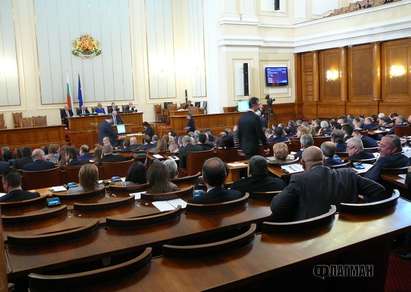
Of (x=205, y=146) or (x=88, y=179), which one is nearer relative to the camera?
(x=88, y=179)

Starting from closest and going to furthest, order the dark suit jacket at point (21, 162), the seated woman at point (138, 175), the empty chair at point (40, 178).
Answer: the seated woman at point (138, 175) → the empty chair at point (40, 178) → the dark suit jacket at point (21, 162)

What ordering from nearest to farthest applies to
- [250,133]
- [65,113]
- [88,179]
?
[88,179] < [250,133] < [65,113]

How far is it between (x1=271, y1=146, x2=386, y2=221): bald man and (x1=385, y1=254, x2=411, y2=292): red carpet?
808mm

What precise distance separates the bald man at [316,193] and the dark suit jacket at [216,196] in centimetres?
46

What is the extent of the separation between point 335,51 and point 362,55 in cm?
124

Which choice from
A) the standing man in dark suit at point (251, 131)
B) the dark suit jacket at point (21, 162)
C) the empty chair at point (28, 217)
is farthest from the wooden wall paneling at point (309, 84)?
the empty chair at point (28, 217)

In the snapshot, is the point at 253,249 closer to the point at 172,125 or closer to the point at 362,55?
the point at 172,125

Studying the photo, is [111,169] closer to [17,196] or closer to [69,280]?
[17,196]

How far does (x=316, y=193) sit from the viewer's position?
10.2 ft

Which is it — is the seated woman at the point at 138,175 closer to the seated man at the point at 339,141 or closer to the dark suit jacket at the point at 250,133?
the dark suit jacket at the point at 250,133

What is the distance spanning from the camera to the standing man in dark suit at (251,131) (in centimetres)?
669

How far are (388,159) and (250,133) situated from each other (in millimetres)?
2530

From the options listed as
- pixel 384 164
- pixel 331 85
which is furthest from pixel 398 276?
pixel 331 85

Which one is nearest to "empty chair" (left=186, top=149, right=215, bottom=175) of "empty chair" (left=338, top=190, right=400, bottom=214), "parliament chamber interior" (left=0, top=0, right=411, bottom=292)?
"parliament chamber interior" (left=0, top=0, right=411, bottom=292)
